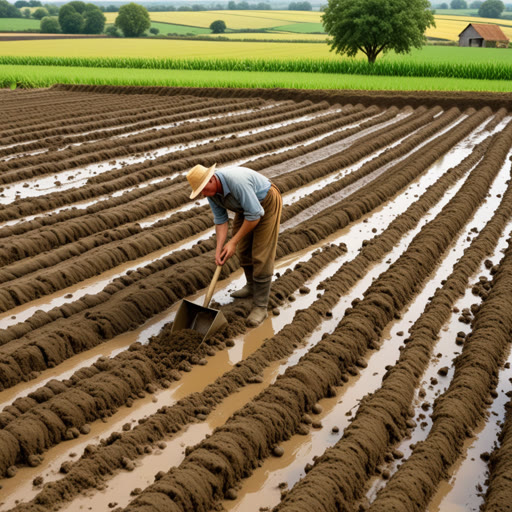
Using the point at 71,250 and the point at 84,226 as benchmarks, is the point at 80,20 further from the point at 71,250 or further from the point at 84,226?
Answer: the point at 71,250

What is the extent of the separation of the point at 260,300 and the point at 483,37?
52.7m

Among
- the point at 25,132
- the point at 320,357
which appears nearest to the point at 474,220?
the point at 320,357

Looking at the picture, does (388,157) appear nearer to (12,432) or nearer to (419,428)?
(419,428)

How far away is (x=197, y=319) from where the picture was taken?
5.82 metres

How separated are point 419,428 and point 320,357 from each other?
3.22ft

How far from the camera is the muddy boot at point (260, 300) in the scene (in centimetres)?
612

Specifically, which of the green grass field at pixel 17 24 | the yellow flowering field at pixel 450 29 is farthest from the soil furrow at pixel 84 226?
the green grass field at pixel 17 24

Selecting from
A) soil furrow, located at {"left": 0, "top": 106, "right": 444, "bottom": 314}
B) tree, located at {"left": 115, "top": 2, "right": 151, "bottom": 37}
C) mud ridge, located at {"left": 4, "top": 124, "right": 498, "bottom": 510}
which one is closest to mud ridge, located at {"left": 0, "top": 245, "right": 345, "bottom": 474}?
mud ridge, located at {"left": 4, "top": 124, "right": 498, "bottom": 510}

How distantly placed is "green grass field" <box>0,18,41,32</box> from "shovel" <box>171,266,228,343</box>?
6696 centimetres

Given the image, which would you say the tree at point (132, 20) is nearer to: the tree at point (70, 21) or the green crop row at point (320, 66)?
the tree at point (70, 21)

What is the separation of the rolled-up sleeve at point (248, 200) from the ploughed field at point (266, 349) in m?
1.00

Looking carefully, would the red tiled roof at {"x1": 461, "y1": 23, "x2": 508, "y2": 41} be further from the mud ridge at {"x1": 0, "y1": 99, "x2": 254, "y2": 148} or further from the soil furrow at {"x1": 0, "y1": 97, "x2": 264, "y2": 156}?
the soil furrow at {"x1": 0, "y1": 97, "x2": 264, "y2": 156}

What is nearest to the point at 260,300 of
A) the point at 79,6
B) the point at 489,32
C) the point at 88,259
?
the point at 88,259

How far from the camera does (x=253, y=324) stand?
239 inches
